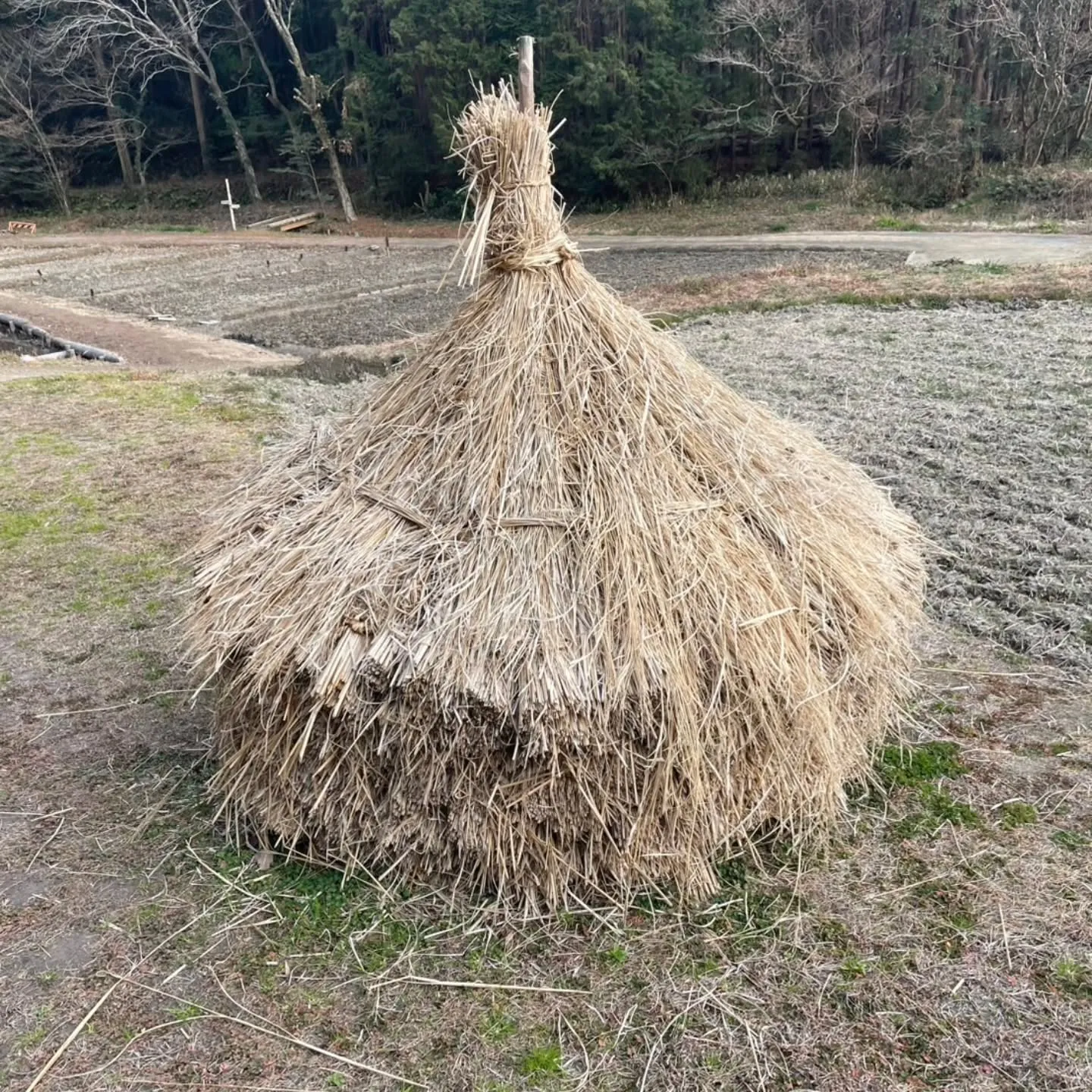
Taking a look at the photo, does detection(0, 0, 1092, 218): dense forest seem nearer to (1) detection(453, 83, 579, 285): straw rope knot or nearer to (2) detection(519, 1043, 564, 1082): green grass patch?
(1) detection(453, 83, 579, 285): straw rope knot

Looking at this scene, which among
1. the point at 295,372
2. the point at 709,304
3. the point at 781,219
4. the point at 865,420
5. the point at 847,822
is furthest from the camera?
the point at 781,219

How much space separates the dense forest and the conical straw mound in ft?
77.9

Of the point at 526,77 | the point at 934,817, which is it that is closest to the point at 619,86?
the point at 526,77

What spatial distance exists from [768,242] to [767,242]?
21mm

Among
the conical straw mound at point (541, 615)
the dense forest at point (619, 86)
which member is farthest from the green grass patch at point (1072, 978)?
the dense forest at point (619, 86)

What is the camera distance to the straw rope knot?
10.1ft

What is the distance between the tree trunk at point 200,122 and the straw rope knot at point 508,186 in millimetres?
40905

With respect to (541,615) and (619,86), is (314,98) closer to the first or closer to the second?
(619,86)

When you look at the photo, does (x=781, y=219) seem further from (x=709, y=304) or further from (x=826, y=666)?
(x=826, y=666)

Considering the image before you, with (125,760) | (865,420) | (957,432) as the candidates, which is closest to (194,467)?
(125,760)

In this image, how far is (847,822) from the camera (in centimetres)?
340

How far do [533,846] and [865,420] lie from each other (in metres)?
6.04

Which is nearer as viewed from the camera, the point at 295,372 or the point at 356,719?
the point at 356,719

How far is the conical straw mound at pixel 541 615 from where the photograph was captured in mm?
2773
